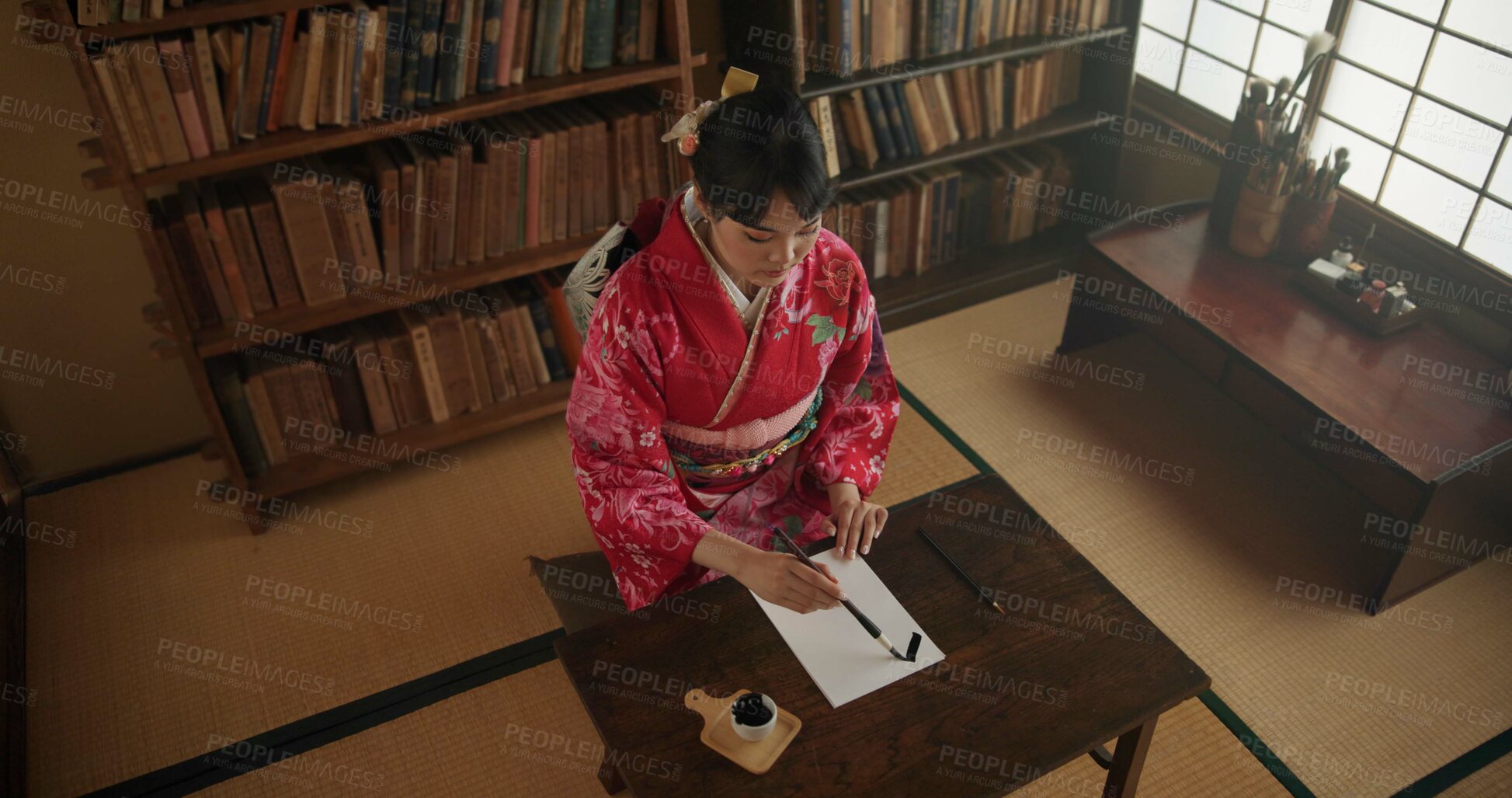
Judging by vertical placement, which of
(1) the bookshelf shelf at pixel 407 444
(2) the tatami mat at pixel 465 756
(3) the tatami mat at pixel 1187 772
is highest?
(1) the bookshelf shelf at pixel 407 444

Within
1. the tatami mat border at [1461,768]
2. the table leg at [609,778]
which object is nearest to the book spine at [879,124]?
the table leg at [609,778]

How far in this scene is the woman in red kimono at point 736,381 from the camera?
1.65 metres

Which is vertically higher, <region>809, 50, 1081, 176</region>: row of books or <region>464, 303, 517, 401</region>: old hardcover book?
<region>809, 50, 1081, 176</region>: row of books

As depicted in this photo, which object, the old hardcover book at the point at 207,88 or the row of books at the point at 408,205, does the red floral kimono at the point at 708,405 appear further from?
the old hardcover book at the point at 207,88

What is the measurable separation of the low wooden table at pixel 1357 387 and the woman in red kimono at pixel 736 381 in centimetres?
117

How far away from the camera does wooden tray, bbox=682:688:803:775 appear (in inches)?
60.7

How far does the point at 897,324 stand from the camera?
3613mm

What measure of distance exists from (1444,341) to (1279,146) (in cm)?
66

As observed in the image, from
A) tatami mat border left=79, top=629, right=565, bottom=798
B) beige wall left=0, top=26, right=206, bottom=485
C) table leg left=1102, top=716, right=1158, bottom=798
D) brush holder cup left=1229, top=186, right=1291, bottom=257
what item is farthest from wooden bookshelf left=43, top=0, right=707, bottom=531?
table leg left=1102, top=716, right=1158, bottom=798

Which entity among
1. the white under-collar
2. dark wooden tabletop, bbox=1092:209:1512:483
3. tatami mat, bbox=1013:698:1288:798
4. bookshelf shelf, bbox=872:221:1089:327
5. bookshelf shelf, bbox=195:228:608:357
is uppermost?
the white under-collar

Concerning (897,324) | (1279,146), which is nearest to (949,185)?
(897,324)

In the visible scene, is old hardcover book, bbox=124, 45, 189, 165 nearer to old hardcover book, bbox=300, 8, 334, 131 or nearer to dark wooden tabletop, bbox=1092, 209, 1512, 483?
old hardcover book, bbox=300, 8, 334, 131

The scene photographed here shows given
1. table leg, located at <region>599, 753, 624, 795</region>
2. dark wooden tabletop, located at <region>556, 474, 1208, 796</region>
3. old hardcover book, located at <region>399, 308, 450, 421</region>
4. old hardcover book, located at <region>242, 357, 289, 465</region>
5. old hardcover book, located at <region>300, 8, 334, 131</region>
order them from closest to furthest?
1. dark wooden tabletop, located at <region>556, 474, 1208, 796</region>
2. table leg, located at <region>599, 753, 624, 795</region>
3. old hardcover book, located at <region>300, 8, 334, 131</region>
4. old hardcover book, located at <region>242, 357, 289, 465</region>
5. old hardcover book, located at <region>399, 308, 450, 421</region>

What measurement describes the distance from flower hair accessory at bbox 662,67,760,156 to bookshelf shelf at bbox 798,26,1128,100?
4.60ft
